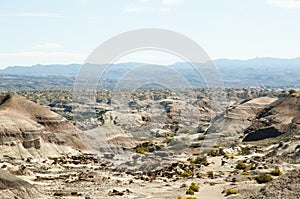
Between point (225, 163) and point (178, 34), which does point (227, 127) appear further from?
point (178, 34)

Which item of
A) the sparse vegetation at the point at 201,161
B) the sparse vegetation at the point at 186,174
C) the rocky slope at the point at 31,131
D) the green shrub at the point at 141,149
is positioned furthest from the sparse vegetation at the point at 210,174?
the rocky slope at the point at 31,131

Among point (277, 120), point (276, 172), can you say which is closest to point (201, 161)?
point (276, 172)

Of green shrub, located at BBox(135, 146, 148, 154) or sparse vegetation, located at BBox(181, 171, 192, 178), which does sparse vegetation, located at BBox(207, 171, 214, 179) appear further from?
green shrub, located at BBox(135, 146, 148, 154)

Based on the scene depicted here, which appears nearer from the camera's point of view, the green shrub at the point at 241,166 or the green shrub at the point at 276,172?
the green shrub at the point at 276,172

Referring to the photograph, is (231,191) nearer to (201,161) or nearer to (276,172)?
(276,172)

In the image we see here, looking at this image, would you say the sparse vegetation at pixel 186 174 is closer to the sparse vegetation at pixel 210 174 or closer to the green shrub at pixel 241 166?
the sparse vegetation at pixel 210 174

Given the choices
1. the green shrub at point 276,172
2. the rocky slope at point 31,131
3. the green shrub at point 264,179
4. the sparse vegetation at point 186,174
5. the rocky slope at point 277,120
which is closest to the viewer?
the green shrub at point 264,179

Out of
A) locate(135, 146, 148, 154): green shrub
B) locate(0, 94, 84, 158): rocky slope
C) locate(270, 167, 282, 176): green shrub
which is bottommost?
locate(135, 146, 148, 154): green shrub

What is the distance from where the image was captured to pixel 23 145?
1948 inches

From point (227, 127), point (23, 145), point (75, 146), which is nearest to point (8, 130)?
point (23, 145)

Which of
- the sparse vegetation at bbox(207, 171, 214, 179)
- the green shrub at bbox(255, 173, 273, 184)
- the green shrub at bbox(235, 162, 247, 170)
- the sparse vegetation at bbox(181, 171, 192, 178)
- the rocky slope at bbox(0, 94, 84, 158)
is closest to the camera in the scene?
the green shrub at bbox(255, 173, 273, 184)

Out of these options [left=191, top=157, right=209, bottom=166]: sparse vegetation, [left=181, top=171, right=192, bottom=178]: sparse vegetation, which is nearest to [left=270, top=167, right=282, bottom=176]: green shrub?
[left=181, top=171, right=192, bottom=178]: sparse vegetation

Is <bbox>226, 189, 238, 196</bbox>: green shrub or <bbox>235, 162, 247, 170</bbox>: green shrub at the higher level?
<bbox>226, 189, 238, 196</bbox>: green shrub

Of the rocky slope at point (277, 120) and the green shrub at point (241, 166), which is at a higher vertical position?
the rocky slope at point (277, 120)
